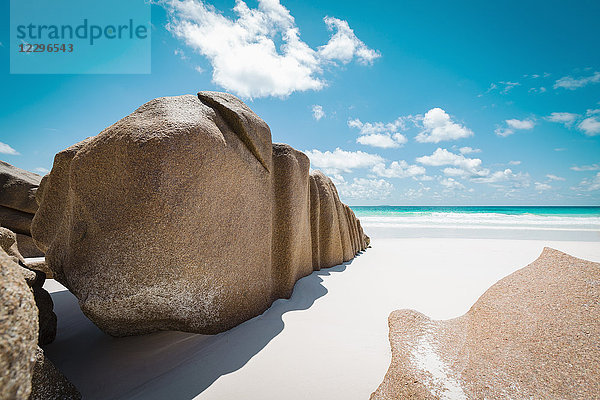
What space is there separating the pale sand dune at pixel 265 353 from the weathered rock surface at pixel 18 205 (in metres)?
4.32

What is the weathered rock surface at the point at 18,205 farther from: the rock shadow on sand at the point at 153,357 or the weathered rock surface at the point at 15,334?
the weathered rock surface at the point at 15,334

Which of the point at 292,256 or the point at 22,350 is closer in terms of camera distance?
the point at 22,350

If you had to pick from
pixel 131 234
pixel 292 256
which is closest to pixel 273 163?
pixel 292 256

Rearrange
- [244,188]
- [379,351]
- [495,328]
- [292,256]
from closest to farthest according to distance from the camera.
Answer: [495,328] < [379,351] < [244,188] < [292,256]

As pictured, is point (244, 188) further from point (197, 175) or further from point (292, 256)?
point (292, 256)

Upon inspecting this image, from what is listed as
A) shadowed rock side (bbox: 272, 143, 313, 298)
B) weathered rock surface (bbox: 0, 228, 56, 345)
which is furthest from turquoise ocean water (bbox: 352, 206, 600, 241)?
weathered rock surface (bbox: 0, 228, 56, 345)

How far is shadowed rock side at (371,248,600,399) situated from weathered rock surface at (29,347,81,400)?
1.61 metres

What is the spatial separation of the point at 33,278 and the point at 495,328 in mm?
3131

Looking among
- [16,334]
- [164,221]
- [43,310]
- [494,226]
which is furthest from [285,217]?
[494,226]

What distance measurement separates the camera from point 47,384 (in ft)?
4.17

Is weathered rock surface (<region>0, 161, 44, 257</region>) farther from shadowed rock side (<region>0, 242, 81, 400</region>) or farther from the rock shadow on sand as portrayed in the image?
shadowed rock side (<region>0, 242, 81, 400</region>)

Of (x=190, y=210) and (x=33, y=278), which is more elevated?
(x=190, y=210)

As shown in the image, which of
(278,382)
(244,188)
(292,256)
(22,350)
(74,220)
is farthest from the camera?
(292,256)

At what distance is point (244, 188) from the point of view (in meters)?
2.41
